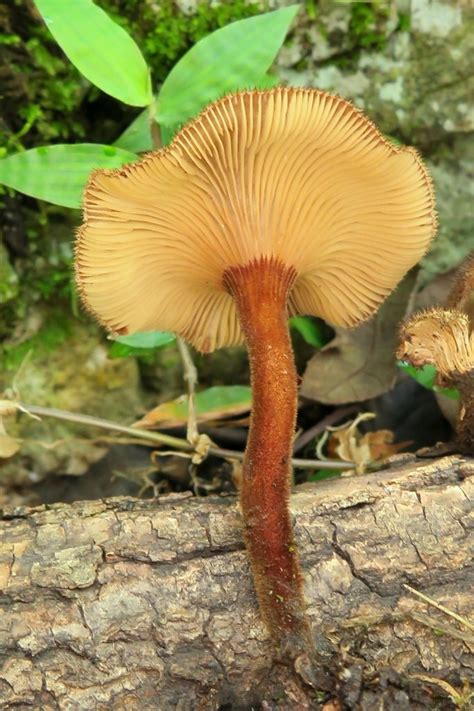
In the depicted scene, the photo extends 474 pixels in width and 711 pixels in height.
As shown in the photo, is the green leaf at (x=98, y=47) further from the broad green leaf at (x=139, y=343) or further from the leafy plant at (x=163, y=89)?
the broad green leaf at (x=139, y=343)

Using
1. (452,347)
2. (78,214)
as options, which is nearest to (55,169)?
(78,214)

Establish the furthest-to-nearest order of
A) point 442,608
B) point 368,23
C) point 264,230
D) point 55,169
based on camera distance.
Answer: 1. point 368,23
2. point 55,169
3. point 264,230
4. point 442,608

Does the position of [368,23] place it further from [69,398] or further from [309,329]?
[69,398]

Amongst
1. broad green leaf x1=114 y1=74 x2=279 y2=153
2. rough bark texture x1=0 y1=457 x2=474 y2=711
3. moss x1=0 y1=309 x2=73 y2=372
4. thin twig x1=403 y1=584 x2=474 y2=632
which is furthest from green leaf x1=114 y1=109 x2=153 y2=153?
thin twig x1=403 y1=584 x2=474 y2=632

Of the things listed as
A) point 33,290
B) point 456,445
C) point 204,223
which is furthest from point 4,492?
point 456,445

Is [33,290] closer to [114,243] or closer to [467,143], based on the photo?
[114,243]

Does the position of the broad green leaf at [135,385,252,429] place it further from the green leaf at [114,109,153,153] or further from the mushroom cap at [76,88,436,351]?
the green leaf at [114,109,153,153]
